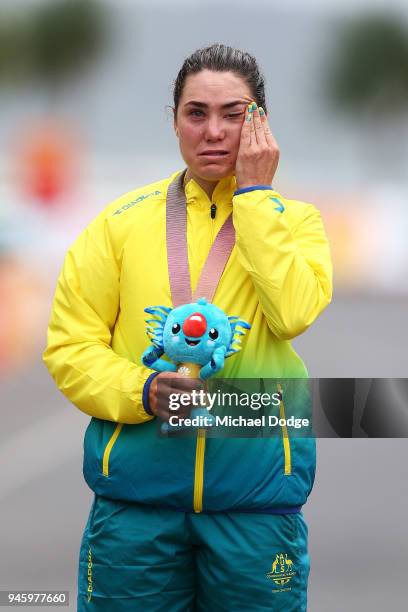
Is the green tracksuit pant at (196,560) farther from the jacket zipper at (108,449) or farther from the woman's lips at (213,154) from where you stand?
the woman's lips at (213,154)

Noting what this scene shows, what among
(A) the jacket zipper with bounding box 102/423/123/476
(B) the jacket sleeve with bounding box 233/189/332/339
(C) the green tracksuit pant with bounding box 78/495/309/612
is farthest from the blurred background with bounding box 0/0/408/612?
(C) the green tracksuit pant with bounding box 78/495/309/612

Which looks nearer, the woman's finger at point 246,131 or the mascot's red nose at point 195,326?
the mascot's red nose at point 195,326

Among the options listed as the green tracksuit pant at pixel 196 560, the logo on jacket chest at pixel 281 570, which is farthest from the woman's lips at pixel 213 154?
the logo on jacket chest at pixel 281 570

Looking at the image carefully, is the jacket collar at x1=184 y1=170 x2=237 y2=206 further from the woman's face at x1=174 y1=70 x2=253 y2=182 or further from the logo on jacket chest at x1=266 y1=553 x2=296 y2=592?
the logo on jacket chest at x1=266 y1=553 x2=296 y2=592

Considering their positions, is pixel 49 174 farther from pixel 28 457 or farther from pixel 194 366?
pixel 194 366

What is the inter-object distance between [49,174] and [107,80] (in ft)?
176

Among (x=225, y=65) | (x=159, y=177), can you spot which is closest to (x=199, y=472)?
(x=225, y=65)

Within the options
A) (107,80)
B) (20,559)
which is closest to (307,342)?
(20,559)

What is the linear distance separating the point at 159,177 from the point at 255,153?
43.1 meters

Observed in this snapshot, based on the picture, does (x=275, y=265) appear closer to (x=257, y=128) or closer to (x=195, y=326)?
(x=195, y=326)

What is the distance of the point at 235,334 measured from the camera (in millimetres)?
3523

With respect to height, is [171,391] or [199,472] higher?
[171,391]

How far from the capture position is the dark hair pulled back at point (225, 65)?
370 cm

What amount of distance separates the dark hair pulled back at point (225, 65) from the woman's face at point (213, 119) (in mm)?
20
